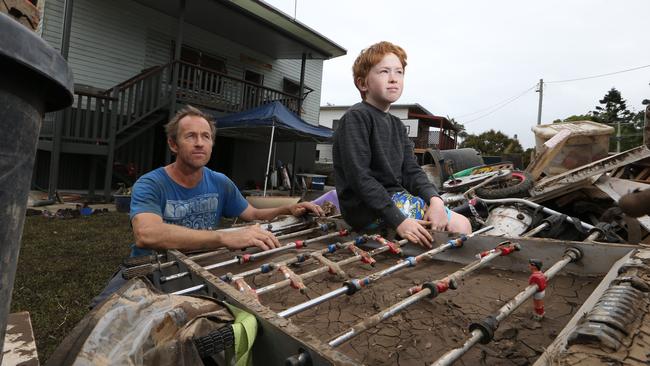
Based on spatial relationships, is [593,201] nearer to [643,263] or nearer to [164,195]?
[643,263]

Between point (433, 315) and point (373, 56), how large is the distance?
1.64 meters

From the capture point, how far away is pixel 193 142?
2.36m

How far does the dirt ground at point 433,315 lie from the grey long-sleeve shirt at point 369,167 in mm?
501

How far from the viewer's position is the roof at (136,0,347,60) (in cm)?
954

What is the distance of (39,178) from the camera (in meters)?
8.42

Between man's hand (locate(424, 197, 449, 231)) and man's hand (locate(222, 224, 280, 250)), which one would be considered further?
man's hand (locate(424, 197, 449, 231))

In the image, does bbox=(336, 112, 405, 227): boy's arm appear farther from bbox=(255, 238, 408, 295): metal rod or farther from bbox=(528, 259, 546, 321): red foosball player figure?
bbox=(528, 259, 546, 321): red foosball player figure

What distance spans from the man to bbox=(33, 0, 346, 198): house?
660cm

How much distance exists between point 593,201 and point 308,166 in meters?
11.9

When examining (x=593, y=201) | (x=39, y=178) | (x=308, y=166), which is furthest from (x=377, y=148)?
(x=308, y=166)

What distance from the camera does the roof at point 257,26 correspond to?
954cm

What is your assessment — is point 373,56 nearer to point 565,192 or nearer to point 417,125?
point 565,192

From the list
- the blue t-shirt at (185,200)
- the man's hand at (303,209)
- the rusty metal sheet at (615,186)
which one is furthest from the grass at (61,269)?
the rusty metal sheet at (615,186)

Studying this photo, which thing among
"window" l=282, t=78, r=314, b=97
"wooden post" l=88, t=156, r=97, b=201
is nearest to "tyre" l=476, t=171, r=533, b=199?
"wooden post" l=88, t=156, r=97, b=201
